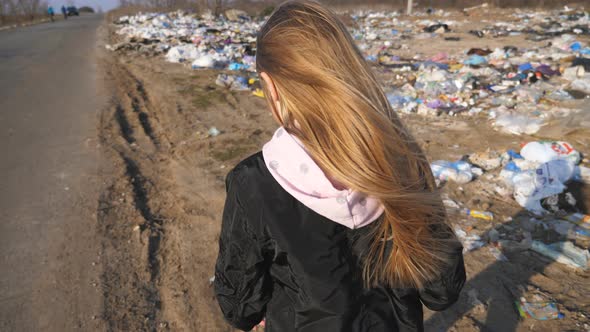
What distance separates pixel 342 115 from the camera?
37.3 inches

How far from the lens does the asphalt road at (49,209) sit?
7.69 feet

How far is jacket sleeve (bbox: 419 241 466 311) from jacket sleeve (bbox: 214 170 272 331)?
1.63 feet

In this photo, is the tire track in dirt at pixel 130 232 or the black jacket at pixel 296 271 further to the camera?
the tire track in dirt at pixel 130 232

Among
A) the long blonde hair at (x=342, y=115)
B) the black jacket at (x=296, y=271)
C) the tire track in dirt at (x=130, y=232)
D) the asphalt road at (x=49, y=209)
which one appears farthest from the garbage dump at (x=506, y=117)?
the asphalt road at (x=49, y=209)

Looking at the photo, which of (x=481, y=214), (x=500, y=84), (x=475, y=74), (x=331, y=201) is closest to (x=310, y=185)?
(x=331, y=201)

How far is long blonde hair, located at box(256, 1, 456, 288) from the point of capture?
0.95 metres

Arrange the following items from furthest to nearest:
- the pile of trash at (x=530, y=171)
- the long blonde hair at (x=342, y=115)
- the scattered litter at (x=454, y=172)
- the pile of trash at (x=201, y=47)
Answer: the pile of trash at (x=201, y=47) → the scattered litter at (x=454, y=172) → the pile of trash at (x=530, y=171) → the long blonde hair at (x=342, y=115)

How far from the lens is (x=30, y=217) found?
10.6 ft

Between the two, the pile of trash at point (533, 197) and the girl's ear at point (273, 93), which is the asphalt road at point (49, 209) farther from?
the pile of trash at point (533, 197)

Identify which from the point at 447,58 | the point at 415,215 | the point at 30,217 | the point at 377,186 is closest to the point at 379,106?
the point at 377,186

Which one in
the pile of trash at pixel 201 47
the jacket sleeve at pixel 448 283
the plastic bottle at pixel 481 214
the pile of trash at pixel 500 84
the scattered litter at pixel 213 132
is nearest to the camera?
the jacket sleeve at pixel 448 283

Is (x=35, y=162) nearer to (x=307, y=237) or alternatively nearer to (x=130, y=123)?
(x=130, y=123)

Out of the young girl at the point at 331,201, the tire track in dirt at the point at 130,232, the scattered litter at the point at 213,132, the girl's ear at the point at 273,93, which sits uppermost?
the girl's ear at the point at 273,93

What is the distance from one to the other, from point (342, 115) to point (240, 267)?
1.78 ft
